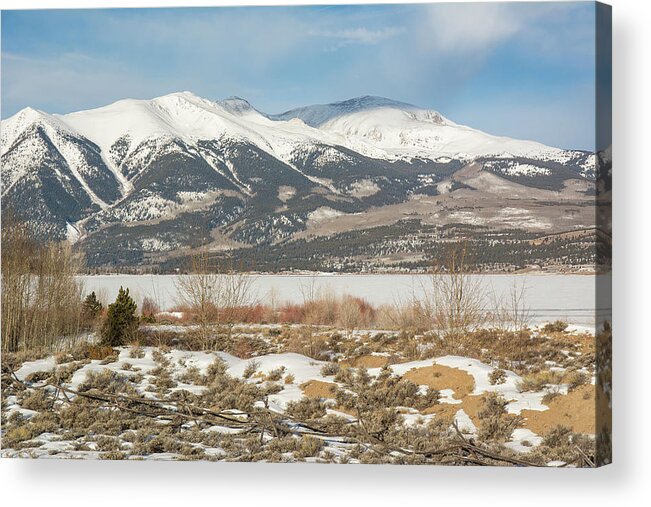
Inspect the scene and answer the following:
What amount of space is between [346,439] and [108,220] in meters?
3.26

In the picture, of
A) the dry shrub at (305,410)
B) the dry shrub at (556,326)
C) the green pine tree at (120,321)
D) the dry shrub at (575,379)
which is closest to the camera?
the dry shrub at (575,379)

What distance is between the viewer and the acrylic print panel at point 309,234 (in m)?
8.53

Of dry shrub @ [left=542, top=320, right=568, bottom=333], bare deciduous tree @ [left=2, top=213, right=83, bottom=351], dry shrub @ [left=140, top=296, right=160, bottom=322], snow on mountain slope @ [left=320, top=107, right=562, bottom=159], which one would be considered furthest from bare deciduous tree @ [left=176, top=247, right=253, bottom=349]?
dry shrub @ [left=542, top=320, right=568, bottom=333]

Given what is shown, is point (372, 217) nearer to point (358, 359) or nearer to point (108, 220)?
point (358, 359)

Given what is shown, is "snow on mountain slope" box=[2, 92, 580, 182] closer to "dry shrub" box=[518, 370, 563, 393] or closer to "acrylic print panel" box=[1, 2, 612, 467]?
"acrylic print panel" box=[1, 2, 612, 467]

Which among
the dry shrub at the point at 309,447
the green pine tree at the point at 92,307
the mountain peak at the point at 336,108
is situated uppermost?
the mountain peak at the point at 336,108

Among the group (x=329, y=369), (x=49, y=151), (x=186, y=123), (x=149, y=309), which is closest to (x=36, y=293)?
(x=149, y=309)

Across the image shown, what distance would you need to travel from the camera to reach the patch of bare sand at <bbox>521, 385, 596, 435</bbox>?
325 inches

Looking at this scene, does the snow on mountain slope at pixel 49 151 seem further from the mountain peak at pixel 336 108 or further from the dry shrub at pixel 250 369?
the dry shrub at pixel 250 369

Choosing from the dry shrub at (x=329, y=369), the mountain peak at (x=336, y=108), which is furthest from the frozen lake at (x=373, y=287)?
the mountain peak at (x=336, y=108)

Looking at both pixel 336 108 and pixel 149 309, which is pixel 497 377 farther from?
pixel 149 309

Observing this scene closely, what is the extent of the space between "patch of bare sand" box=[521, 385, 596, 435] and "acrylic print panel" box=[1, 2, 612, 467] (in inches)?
0.8

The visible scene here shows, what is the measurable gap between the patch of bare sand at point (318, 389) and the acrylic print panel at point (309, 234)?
0.07 ft

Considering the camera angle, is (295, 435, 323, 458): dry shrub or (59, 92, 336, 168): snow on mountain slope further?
(59, 92, 336, 168): snow on mountain slope
